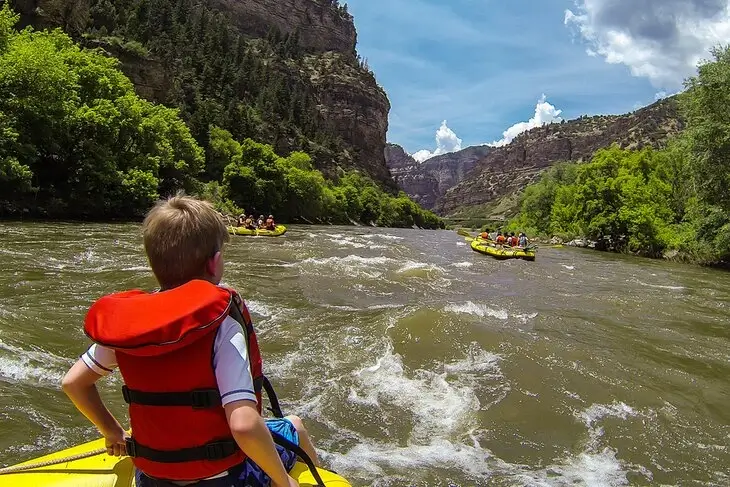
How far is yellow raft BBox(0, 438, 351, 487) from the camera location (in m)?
2.81

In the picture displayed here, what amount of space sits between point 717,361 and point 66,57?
34.3 metres

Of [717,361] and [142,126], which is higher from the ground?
[142,126]

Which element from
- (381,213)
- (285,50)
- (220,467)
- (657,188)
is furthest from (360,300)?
(285,50)

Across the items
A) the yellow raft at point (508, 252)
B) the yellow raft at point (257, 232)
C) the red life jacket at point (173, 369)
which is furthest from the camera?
the yellow raft at point (257, 232)

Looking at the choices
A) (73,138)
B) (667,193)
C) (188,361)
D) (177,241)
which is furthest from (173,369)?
(667,193)

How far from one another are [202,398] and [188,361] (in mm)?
153

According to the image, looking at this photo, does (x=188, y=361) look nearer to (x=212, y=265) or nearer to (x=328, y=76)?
(x=212, y=265)

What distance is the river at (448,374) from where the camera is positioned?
527cm

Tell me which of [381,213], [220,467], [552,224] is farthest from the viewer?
[381,213]

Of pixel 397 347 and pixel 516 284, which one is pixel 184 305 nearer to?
pixel 397 347

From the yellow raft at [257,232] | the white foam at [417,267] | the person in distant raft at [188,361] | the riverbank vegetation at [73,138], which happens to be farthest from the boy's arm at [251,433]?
the riverbank vegetation at [73,138]

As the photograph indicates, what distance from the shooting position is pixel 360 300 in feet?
40.4

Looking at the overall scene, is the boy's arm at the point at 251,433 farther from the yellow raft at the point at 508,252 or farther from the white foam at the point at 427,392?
the yellow raft at the point at 508,252

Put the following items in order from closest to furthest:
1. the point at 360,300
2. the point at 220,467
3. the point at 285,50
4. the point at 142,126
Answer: the point at 220,467
the point at 360,300
the point at 142,126
the point at 285,50
